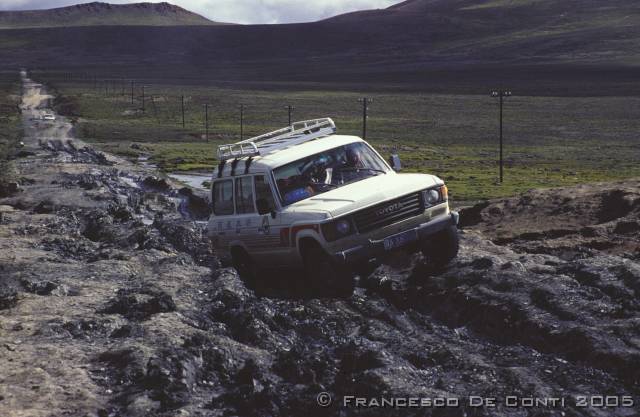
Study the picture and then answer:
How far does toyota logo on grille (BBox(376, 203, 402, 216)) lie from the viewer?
13.7 meters

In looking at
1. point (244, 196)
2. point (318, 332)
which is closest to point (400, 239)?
point (318, 332)

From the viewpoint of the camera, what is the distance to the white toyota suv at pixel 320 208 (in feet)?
44.4

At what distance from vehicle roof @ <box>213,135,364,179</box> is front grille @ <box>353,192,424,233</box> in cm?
163

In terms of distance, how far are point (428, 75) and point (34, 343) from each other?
187872 mm

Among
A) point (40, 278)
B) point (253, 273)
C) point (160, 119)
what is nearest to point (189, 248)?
point (40, 278)

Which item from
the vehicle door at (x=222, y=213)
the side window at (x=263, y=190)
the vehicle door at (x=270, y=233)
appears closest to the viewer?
the vehicle door at (x=270, y=233)

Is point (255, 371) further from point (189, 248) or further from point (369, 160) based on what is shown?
point (189, 248)

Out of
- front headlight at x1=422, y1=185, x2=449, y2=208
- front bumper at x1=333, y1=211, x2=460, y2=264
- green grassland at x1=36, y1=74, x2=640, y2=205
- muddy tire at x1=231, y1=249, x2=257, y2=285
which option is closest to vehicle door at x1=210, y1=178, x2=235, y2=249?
muddy tire at x1=231, y1=249, x2=257, y2=285

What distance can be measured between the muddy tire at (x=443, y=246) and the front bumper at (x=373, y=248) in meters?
0.49

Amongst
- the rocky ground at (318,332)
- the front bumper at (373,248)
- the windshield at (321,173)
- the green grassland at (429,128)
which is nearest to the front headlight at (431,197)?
the front bumper at (373,248)

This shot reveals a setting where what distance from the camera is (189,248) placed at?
885 inches

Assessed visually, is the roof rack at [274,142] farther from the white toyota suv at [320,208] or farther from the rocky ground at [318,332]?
the rocky ground at [318,332]

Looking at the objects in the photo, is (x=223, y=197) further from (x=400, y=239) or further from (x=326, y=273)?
(x=400, y=239)

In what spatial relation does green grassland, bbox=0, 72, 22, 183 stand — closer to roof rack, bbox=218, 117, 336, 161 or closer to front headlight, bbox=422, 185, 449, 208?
roof rack, bbox=218, 117, 336, 161
